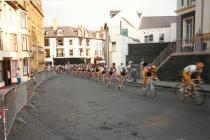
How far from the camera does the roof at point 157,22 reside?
5328 centimetres

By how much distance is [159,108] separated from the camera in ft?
38.7

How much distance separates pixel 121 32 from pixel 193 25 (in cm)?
2813

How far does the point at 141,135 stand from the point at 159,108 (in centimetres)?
420

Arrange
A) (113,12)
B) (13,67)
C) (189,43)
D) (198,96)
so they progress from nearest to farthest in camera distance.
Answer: (198,96) → (189,43) → (13,67) → (113,12)

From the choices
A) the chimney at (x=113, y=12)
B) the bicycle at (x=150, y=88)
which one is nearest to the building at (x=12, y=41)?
the bicycle at (x=150, y=88)

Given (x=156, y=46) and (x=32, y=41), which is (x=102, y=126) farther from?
(x=32, y=41)

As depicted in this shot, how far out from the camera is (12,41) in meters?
33.8

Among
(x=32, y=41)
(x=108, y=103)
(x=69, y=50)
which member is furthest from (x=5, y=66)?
(x=69, y=50)

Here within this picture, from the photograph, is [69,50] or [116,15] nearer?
[116,15]

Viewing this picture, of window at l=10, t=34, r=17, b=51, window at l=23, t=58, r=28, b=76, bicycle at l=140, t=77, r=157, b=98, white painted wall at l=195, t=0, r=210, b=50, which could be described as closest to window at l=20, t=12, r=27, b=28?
window at l=10, t=34, r=17, b=51

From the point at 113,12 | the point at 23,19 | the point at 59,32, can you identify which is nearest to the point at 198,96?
the point at 23,19

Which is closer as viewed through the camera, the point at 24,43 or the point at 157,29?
the point at 24,43

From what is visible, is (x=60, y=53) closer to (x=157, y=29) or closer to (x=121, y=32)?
(x=121, y=32)

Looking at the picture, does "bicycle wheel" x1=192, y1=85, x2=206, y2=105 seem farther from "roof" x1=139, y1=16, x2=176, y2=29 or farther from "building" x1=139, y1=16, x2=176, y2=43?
"roof" x1=139, y1=16, x2=176, y2=29
